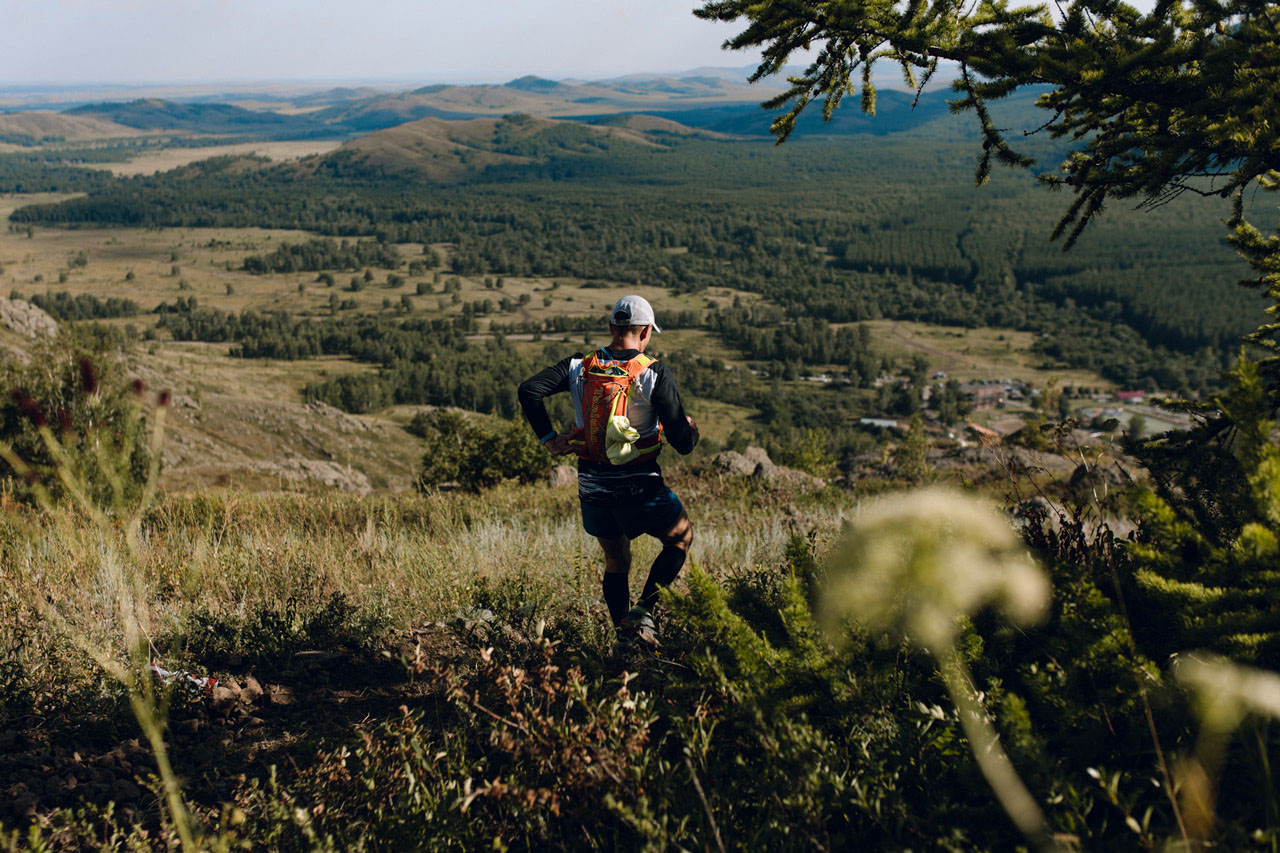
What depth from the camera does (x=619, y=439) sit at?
3.64 m

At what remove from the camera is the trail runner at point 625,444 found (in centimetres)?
367

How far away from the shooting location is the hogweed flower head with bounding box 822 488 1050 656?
1.65 metres

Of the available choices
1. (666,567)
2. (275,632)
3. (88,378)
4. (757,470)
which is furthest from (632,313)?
(757,470)

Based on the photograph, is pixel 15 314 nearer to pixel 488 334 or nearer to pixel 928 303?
pixel 488 334

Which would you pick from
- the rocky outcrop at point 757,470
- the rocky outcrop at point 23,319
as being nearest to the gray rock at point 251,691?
the rocky outcrop at point 757,470

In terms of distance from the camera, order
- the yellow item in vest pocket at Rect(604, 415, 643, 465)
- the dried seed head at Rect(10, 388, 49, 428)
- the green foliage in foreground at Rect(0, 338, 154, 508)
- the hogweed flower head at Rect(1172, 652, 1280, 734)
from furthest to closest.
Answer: the green foliage in foreground at Rect(0, 338, 154, 508) < the yellow item in vest pocket at Rect(604, 415, 643, 465) < the dried seed head at Rect(10, 388, 49, 428) < the hogweed flower head at Rect(1172, 652, 1280, 734)

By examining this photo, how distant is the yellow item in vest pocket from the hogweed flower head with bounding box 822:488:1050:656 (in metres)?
1.73

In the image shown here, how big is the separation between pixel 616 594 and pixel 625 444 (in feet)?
2.50

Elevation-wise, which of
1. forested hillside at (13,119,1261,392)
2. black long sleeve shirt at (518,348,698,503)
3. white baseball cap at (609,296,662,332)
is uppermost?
white baseball cap at (609,296,662,332)

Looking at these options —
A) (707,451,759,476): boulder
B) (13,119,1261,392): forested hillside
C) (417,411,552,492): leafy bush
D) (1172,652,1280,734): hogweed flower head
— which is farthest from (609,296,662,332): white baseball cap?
(13,119,1261,392): forested hillside

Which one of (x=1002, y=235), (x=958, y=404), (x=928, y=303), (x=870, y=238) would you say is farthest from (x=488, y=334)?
(x=1002, y=235)

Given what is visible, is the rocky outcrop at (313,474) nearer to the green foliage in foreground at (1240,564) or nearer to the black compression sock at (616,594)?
the black compression sock at (616,594)

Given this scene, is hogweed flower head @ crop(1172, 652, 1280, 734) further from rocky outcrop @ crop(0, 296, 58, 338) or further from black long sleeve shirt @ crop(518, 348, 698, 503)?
rocky outcrop @ crop(0, 296, 58, 338)

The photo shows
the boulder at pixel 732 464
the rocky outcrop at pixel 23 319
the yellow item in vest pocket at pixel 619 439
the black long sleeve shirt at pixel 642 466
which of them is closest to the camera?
the yellow item in vest pocket at pixel 619 439
